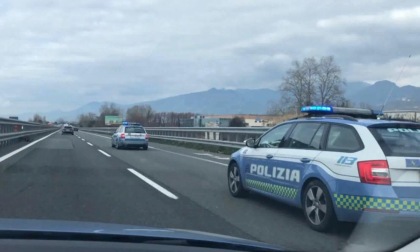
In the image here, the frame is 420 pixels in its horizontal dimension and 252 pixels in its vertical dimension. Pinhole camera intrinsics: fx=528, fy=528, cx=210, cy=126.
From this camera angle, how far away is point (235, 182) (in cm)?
973

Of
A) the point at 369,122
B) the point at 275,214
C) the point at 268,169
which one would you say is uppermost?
the point at 369,122

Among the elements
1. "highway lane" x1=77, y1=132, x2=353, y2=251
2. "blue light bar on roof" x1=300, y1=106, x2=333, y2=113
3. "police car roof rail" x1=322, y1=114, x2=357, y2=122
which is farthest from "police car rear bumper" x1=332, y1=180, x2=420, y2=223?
"blue light bar on roof" x1=300, y1=106, x2=333, y2=113

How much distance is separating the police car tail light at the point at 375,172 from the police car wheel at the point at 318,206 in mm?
597

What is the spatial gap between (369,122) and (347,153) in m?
0.55

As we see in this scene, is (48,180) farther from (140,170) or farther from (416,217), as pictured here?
(416,217)

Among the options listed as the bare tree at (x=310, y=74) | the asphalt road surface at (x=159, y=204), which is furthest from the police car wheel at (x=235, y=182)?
the bare tree at (x=310, y=74)

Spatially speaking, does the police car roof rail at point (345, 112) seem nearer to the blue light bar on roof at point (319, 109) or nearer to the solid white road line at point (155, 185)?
the blue light bar on roof at point (319, 109)

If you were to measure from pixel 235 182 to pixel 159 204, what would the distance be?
1622 mm

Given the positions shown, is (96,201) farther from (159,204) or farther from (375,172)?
(375,172)

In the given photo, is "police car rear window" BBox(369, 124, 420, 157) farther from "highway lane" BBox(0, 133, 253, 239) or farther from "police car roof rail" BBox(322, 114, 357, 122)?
"highway lane" BBox(0, 133, 253, 239)

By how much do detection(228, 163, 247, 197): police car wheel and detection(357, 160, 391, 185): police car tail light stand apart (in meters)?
3.51

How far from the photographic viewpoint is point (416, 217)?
596 centimetres

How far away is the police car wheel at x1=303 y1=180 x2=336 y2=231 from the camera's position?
6.63 metres

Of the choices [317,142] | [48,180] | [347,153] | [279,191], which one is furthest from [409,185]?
[48,180]
